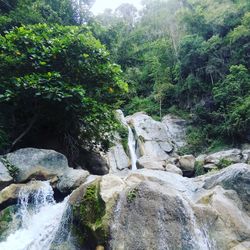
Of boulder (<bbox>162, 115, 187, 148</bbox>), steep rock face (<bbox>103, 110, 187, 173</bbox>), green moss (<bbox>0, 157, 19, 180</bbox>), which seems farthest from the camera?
boulder (<bbox>162, 115, 187, 148</bbox>)

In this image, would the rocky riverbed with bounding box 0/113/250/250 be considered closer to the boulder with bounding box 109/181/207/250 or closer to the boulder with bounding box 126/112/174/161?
the boulder with bounding box 109/181/207/250

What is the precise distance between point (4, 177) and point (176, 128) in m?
17.5

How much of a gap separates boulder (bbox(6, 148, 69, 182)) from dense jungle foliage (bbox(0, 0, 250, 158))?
1.08 meters

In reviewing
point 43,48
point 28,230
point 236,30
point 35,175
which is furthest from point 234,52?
point 28,230

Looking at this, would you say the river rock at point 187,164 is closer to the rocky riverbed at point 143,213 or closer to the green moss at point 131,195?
the rocky riverbed at point 143,213

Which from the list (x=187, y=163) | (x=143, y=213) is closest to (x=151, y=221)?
(x=143, y=213)

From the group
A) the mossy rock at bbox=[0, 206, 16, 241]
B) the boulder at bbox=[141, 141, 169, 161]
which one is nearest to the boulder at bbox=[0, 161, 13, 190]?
the mossy rock at bbox=[0, 206, 16, 241]

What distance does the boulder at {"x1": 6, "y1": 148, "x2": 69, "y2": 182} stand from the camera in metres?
9.07

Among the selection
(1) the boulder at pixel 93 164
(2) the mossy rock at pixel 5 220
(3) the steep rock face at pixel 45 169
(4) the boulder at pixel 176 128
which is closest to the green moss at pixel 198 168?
(4) the boulder at pixel 176 128

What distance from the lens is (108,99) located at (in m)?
12.5

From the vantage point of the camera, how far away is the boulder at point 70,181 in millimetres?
8883

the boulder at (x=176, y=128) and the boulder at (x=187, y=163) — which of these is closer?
the boulder at (x=187, y=163)

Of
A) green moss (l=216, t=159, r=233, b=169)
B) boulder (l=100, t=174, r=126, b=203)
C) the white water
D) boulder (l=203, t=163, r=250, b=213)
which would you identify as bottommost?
green moss (l=216, t=159, r=233, b=169)

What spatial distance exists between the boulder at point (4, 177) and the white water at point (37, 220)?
61 centimetres
